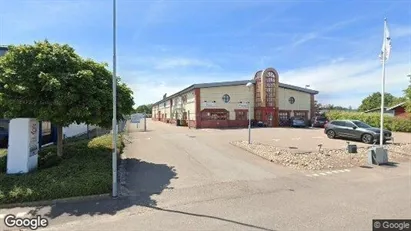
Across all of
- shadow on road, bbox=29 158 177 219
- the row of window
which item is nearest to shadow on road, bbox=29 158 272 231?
→ shadow on road, bbox=29 158 177 219

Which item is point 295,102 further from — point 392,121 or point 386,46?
point 386,46

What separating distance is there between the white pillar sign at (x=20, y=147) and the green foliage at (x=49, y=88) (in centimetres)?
44

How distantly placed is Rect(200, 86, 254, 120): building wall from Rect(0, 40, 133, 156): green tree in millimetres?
23462

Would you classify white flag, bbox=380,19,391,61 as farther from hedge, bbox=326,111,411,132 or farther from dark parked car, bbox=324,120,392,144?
hedge, bbox=326,111,411,132

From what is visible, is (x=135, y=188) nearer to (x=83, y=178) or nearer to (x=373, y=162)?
(x=83, y=178)

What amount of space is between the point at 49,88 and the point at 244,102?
2877 cm

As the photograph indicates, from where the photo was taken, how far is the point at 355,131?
2023cm

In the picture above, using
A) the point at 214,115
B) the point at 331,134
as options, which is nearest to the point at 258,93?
the point at 214,115

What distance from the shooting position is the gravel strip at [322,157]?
1228 centimetres

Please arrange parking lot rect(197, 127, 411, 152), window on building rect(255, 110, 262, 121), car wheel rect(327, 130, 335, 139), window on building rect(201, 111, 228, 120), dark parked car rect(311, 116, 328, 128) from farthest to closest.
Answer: dark parked car rect(311, 116, 328, 128)
window on building rect(255, 110, 262, 121)
window on building rect(201, 111, 228, 120)
car wheel rect(327, 130, 335, 139)
parking lot rect(197, 127, 411, 152)

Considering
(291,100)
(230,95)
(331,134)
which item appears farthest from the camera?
(291,100)

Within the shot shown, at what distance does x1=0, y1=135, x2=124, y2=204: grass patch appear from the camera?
24.2ft

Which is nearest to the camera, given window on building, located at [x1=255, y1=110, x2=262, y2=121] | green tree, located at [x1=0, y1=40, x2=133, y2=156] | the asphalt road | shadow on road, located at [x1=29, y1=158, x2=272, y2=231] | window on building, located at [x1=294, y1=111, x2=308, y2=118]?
the asphalt road

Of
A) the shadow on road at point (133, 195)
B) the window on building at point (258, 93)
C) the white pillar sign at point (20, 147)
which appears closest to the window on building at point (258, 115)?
the window on building at point (258, 93)
